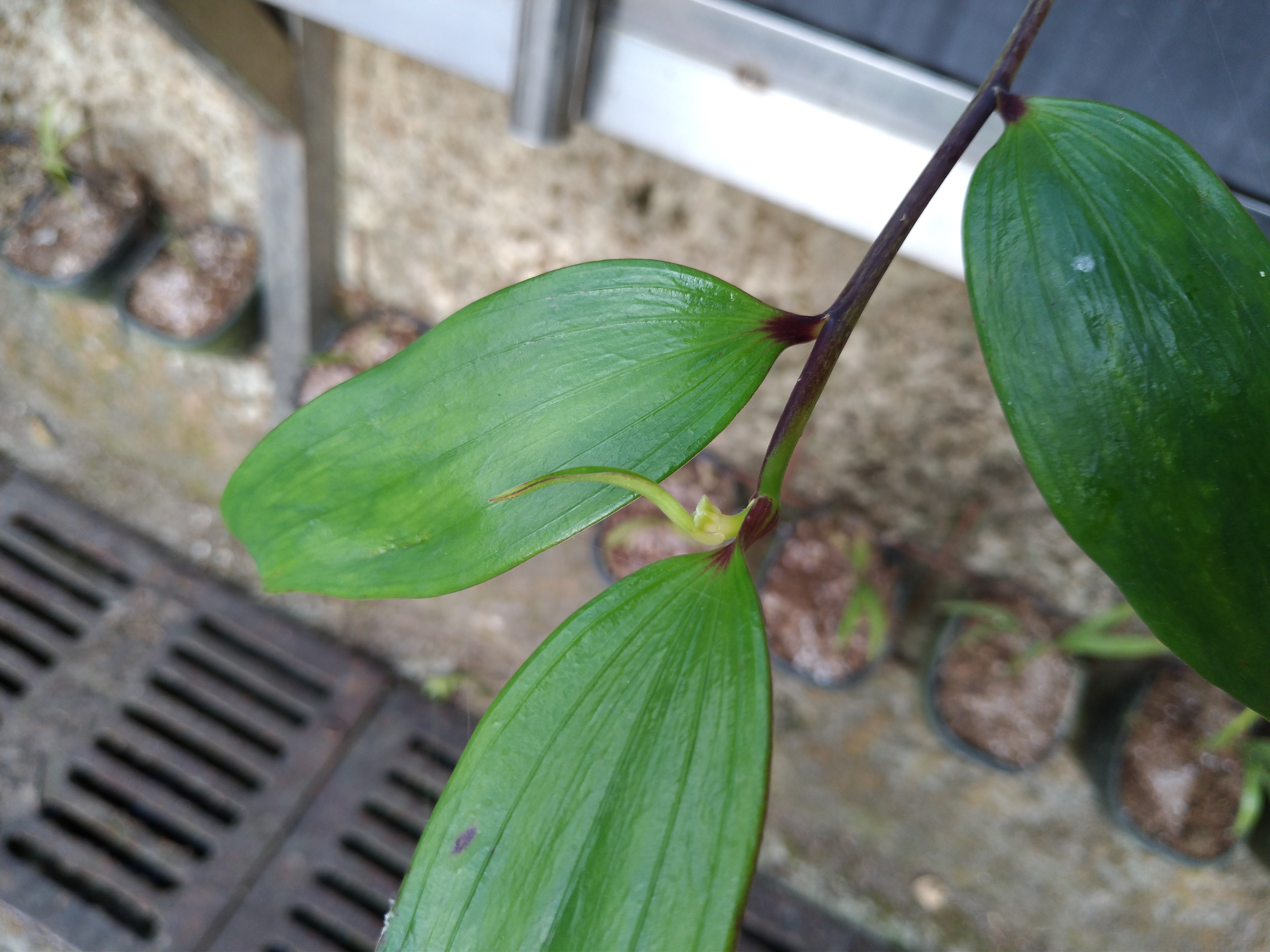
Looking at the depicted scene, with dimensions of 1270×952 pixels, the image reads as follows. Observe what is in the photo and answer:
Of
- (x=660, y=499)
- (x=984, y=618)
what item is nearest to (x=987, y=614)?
(x=984, y=618)

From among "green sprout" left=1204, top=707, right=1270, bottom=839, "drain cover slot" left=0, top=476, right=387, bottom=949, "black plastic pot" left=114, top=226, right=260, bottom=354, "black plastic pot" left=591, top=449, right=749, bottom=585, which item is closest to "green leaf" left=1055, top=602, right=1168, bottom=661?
"green sprout" left=1204, top=707, right=1270, bottom=839

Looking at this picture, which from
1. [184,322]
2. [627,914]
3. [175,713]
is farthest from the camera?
[184,322]

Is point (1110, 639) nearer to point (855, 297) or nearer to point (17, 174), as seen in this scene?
point (855, 297)

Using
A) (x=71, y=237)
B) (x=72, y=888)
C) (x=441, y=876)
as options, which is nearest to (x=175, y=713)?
(x=72, y=888)

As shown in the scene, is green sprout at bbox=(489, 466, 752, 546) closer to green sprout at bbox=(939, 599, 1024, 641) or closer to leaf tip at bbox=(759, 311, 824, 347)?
leaf tip at bbox=(759, 311, 824, 347)

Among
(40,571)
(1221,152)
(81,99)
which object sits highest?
(81,99)

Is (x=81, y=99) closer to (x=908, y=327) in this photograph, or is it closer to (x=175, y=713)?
(x=175, y=713)
